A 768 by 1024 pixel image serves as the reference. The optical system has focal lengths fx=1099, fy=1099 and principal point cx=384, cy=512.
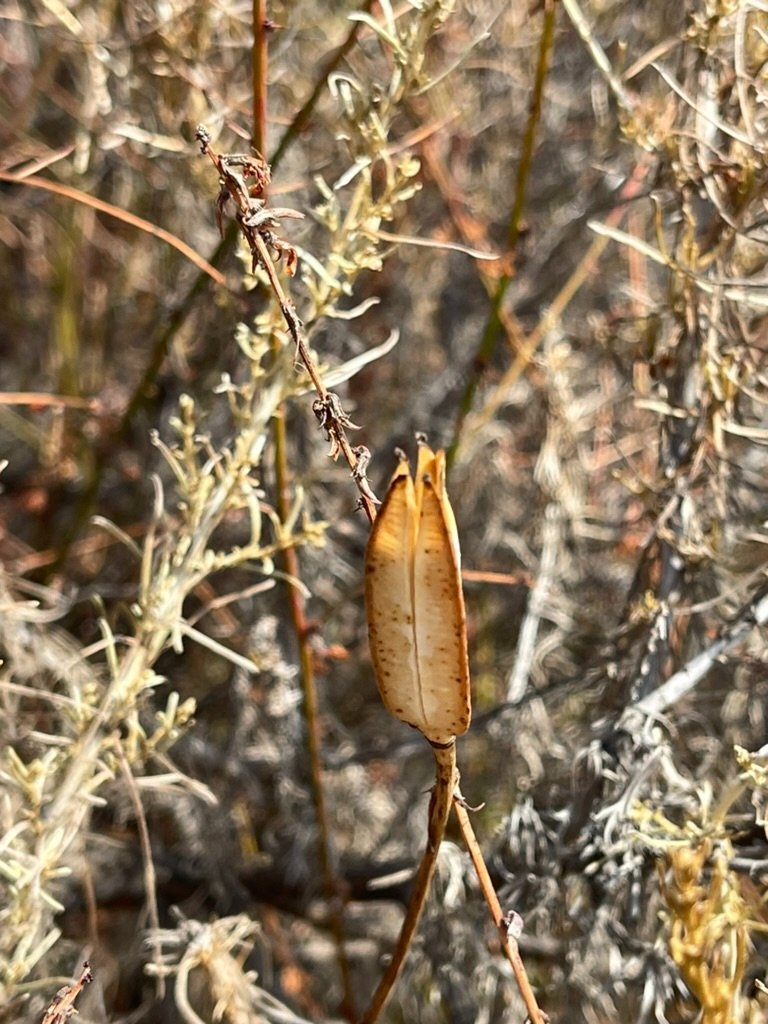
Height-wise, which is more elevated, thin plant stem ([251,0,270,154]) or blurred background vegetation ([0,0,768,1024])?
thin plant stem ([251,0,270,154])

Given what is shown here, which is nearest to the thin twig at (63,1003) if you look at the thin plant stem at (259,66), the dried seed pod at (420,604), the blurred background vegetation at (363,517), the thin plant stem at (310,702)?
the blurred background vegetation at (363,517)

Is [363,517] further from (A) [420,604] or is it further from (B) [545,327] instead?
(A) [420,604]

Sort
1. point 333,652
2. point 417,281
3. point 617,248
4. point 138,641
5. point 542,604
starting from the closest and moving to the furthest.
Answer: point 138,641, point 333,652, point 542,604, point 417,281, point 617,248

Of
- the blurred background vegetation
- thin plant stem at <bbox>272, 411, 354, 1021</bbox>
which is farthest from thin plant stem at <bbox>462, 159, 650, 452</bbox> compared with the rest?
thin plant stem at <bbox>272, 411, 354, 1021</bbox>

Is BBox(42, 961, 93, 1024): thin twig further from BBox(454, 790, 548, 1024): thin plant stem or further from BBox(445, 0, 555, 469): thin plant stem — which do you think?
BBox(445, 0, 555, 469): thin plant stem

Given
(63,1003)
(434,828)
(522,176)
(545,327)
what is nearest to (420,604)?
(434,828)

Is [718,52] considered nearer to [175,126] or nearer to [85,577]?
[175,126]

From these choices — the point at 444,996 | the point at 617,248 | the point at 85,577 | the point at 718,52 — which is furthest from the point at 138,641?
the point at 617,248
